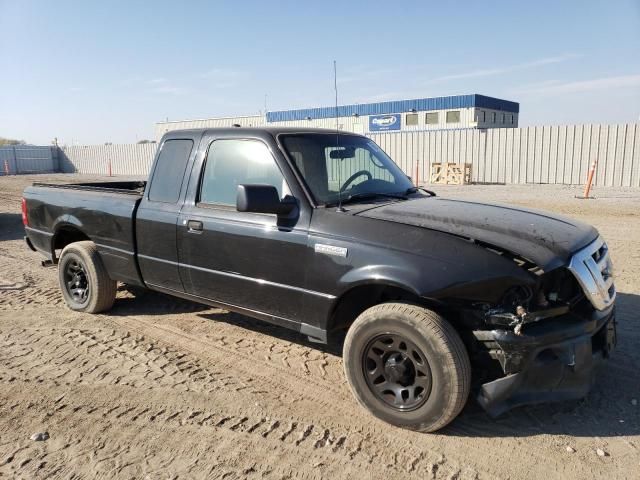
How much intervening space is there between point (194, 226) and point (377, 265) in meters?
1.82

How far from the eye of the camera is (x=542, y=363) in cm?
303

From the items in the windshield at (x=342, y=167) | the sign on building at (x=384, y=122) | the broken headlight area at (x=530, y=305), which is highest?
the sign on building at (x=384, y=122)

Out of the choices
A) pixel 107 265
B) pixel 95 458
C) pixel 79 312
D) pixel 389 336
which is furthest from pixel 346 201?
pixel 79 312

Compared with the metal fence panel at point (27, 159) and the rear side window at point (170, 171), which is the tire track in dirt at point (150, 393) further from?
the metal fence panel at point (27, 159)

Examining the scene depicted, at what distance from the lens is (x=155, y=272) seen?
4844 mm

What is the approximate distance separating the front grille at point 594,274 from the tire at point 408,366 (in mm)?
844

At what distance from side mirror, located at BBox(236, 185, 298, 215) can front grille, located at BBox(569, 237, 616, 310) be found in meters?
1.97

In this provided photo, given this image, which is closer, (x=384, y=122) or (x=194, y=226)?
(x=194, y=226)

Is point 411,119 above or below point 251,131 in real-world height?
above

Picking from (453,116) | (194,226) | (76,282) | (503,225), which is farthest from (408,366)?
(453,116)

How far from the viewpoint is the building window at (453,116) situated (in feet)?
132

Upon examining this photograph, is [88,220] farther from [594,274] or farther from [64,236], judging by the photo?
[594,274]

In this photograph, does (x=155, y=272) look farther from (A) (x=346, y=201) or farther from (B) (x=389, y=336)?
(B) (x=389, y=336)

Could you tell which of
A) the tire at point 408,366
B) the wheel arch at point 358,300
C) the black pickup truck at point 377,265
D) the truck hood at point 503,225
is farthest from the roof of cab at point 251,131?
the tire at point 408,366
